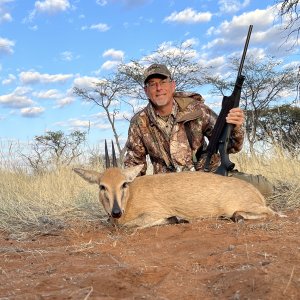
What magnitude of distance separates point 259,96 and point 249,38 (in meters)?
15.0

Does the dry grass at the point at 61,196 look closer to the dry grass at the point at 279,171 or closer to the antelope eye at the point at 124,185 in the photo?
the dry grass at the point at 279,171

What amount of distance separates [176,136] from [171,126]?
0.16 metres

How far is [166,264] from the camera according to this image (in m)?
2.93

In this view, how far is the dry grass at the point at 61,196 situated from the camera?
551cm

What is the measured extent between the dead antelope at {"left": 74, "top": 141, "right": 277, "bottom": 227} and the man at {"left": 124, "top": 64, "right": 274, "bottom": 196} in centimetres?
122

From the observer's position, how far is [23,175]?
32.1 feet

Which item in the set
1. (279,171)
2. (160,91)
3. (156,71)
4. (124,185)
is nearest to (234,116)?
(160,91)

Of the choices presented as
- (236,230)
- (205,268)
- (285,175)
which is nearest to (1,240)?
(236,230)

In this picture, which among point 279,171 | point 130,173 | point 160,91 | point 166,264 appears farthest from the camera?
point 279,171

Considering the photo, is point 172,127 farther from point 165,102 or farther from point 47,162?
point 47,162

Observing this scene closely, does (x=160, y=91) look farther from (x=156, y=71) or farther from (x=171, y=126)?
(x=171, y=126)

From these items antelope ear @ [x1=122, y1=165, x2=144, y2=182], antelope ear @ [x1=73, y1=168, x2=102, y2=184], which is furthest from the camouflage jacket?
antelope ear @ [x1=73, y1=168, x2=102, y2=184]

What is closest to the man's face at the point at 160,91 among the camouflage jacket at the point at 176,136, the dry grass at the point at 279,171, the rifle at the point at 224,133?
the camouflage jacket at the point at 176,136

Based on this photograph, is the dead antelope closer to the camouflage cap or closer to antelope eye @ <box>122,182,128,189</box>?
→ antelope eye @ <box>122,182,128,189</box>
